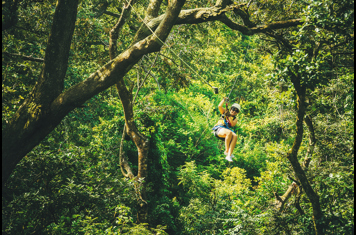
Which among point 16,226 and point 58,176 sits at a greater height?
point 58,176

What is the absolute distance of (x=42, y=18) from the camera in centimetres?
601

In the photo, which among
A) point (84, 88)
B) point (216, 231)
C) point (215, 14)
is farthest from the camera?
point (216, 231)

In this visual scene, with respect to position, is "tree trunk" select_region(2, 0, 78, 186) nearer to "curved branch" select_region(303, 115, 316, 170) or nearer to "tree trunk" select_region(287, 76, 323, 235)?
"tree trunk" select_region(287, 76, 323, 235)

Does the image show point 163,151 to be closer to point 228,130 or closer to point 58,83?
point 228,130

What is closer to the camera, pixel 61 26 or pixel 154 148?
pixel 61 26

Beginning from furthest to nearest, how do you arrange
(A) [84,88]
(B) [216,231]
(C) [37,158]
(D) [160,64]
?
(D) [160,64] → (B) [216,231] → (C) [37,158] → (A) [84,88]

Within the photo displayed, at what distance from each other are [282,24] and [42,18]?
4725 millimetres

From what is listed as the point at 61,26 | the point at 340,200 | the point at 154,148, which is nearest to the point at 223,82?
the point at 154,148

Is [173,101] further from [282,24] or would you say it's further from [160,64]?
[282,24]

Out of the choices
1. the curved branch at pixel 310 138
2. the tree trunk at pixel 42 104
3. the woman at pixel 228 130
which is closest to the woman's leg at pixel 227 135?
the woman at pixel 228 130

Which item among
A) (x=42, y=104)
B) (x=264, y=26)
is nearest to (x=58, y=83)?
(x=42, y=104)

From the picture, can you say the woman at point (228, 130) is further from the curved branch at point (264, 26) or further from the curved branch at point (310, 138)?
the curved branch at point (310, 138)

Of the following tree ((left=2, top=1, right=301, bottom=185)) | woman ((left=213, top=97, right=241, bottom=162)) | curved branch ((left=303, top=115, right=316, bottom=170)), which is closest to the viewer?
tree ((left=2, top=1, right=301, bottom=185))

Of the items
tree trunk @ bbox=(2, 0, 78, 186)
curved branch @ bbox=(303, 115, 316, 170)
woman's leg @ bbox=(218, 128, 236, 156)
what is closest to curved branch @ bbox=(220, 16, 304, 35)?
woman's leg @ bbox=(218, 128, 236, 156)
